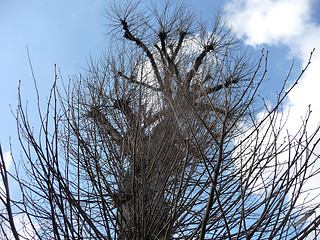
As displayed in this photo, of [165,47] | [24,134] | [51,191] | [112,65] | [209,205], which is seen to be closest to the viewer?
[209,205]

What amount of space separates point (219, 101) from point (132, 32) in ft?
10.1

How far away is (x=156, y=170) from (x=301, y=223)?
43.5 inches

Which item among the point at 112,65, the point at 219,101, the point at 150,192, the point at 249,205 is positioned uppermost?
the point at 112,65

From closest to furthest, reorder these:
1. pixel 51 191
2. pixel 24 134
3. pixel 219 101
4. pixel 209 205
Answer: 1. pixel 209 205
2. pixel 51 191
3. pixel 24 134
4. pixel 219 101

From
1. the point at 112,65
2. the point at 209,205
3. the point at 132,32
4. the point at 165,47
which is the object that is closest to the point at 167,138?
the point at 209,205

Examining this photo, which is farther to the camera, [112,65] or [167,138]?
[112,65]

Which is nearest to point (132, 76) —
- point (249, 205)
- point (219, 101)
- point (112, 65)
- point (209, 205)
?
point (112, 65)

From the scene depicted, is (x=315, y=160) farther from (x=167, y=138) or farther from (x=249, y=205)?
(x=167, y=138)

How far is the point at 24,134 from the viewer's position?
6.88 ft

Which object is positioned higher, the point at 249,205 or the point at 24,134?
the point at 24,134

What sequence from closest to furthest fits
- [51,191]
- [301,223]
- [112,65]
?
[51,191] < [301,223] < [112,65]

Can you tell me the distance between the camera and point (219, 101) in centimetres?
290

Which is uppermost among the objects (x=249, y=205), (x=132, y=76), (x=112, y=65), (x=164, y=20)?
(x=164, y=20)

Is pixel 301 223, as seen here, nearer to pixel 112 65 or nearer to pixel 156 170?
pixel 156 170
